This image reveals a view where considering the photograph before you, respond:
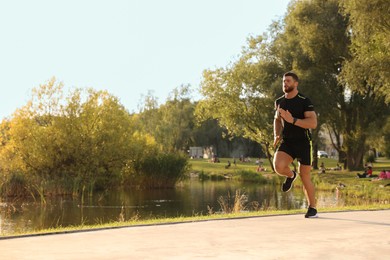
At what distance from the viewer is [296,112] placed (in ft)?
29.2

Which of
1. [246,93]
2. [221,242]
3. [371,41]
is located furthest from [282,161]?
[246,93]

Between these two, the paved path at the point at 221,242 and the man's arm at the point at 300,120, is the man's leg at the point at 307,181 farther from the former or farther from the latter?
the man's arm at the point at 300,120

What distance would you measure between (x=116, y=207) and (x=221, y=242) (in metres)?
18.5

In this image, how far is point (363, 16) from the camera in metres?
26.7

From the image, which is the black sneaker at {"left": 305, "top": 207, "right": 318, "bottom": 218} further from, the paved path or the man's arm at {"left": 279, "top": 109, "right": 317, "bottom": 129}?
the man's arm at {"left": 279, "top": 109, "right": 317, "bottom": 129}

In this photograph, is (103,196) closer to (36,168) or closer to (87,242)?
(36,168)

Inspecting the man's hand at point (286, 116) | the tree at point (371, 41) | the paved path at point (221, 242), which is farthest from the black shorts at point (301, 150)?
the tree at point (371, 41)

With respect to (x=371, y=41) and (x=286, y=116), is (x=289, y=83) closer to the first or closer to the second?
(x=286, y=116)

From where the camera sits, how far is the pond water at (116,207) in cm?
1958

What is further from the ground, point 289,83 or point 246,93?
point 246,93

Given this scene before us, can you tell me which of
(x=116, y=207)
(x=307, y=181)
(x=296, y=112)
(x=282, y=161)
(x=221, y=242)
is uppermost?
(x=296, y=112)

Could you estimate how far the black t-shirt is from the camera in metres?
8.89

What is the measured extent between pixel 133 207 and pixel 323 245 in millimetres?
18588

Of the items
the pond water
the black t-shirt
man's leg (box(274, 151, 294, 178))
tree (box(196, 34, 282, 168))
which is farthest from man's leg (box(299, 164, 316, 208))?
tree (box(196, 34, 282, 168))
